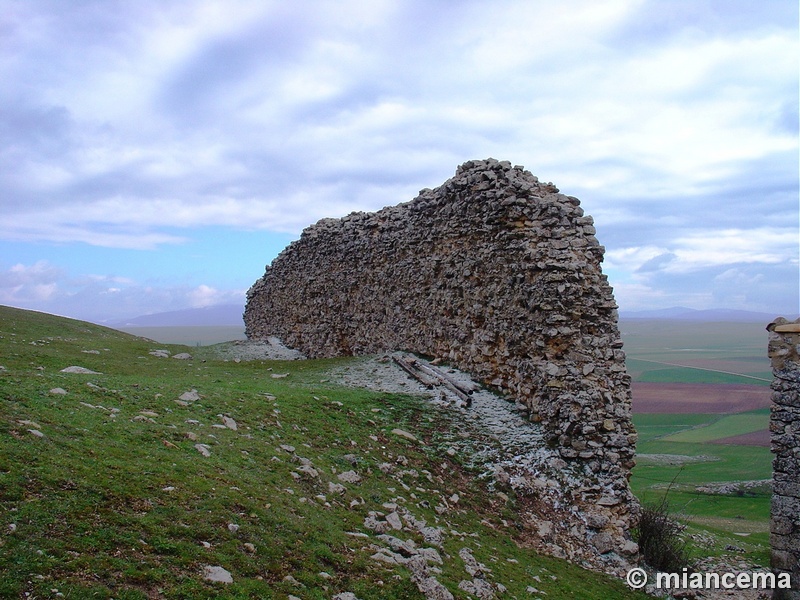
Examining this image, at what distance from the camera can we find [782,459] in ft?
33.9

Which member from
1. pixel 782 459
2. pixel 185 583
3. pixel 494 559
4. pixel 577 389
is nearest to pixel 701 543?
pixel 782 459

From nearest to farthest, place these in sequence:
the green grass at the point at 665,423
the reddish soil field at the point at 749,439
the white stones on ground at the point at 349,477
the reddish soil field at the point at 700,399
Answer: the white stones on ground at the point at 349,477
the reddish soil field at the point at 749,439
the green grass at the point at 665,423
the reddish soil field at the point at 700,399

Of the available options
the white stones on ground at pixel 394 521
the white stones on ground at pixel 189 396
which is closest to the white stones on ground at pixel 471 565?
the white stones on ground at pixel 394 521

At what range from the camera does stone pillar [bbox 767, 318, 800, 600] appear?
10.2 meters

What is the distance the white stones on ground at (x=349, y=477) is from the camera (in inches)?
354

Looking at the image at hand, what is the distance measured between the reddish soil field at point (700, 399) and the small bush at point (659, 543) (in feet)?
56.9

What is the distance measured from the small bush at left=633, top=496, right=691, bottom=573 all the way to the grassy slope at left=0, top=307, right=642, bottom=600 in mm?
1881

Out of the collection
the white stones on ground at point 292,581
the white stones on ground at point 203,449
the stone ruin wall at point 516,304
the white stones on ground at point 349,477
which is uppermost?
the stone ruin wall at point 516,304

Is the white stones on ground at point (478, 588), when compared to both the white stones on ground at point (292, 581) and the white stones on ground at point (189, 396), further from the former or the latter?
the white stones on ground at point (189, 396)

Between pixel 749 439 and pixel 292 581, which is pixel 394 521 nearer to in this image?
pixel 292 581

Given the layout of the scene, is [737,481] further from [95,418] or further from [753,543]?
[95,418]

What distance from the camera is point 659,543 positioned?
10.6 m

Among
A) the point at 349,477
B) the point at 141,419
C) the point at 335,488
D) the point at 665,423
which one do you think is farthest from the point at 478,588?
the point at 665,423

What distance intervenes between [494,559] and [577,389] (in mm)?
4469
